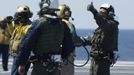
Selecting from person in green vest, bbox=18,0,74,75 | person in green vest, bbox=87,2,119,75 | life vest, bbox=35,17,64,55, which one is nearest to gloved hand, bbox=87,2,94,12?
person in green vest, bbox=87,2,119,75

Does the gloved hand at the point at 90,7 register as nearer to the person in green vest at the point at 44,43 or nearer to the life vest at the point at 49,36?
the person in green vest at the point at 44,43

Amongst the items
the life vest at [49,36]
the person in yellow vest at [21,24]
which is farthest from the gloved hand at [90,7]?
the life vest at [49,36]

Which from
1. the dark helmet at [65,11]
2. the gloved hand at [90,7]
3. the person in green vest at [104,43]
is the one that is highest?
the gloved hand at [90,7]

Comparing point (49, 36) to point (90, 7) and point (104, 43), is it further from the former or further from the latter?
point (104, 43)

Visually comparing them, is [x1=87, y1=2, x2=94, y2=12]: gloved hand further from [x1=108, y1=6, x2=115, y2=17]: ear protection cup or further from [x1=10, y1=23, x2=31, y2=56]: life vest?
[x1=10, y1=23, x2=31, y2=56]: life vest

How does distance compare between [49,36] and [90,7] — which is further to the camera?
[90,7]

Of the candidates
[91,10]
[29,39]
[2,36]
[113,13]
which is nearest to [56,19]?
[29,39]

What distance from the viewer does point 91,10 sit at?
11.5m

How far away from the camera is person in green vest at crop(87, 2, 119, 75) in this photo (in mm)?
12055

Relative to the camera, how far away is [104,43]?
12172mm

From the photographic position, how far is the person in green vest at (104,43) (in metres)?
12.1

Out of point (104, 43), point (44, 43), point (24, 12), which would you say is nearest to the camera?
point (44, 43)

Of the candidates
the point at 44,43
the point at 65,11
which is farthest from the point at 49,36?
the point at 65,11

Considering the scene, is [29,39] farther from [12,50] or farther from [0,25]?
[0,25]
